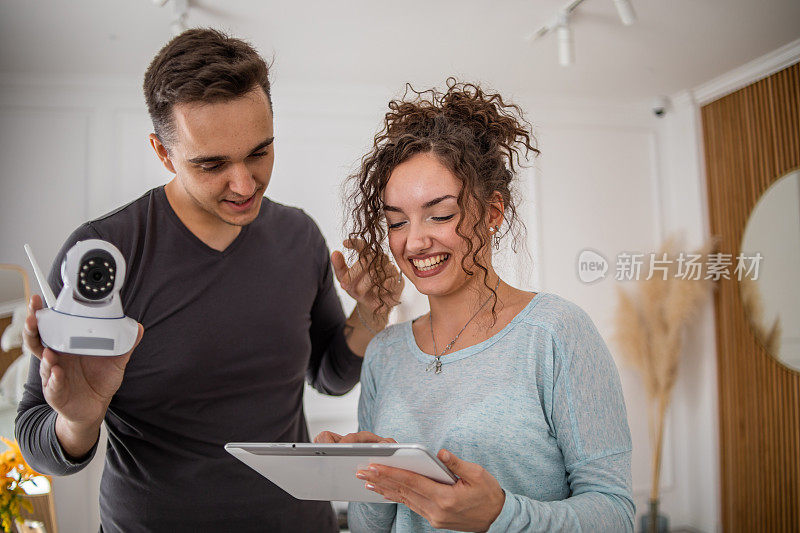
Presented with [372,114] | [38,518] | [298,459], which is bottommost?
[38,518]

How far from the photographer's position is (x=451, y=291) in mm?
1158

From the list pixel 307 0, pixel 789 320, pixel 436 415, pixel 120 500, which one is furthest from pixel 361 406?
pixel 789 320

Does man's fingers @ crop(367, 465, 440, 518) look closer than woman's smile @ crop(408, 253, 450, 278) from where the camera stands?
Yes

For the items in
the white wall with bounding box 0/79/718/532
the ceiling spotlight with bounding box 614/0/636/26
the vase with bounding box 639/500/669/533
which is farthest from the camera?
the vase with bounding box 639/500/669/533

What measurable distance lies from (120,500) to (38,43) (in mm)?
2132

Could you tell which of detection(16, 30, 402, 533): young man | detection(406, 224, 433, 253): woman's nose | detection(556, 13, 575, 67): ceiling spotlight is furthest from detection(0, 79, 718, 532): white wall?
detection(406, 224, 433, 253): woman's nose

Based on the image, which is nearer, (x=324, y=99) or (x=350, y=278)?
(x=350, y=278)

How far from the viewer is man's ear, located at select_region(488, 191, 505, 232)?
1.16 metres

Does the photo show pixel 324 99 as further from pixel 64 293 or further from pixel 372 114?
pixel 64 293

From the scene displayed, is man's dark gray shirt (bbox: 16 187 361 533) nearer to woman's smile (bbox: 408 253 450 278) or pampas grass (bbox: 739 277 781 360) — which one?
woman's smile (bbox: 408 253 450 278)

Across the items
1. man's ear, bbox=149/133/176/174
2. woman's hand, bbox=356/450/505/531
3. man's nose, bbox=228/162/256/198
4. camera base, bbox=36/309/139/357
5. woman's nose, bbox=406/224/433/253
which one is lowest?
woman's hand, bbox=356/450/505/531

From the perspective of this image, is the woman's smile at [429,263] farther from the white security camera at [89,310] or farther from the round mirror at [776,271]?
the round mirror at [776,271]

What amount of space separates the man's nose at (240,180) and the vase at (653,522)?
326cm

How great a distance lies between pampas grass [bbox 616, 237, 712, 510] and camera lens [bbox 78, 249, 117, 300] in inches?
129
